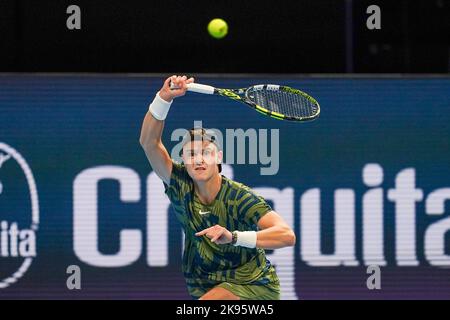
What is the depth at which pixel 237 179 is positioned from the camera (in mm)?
8789

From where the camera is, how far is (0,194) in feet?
28.5

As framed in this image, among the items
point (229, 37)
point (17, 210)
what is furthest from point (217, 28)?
point (17, 210)

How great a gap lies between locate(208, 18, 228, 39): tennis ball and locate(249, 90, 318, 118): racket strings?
4.36ft

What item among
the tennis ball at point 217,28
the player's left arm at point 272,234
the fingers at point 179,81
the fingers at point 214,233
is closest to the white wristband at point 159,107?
the fingers at point 179,81

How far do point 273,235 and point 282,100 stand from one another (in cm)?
108

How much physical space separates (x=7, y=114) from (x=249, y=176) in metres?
1.57

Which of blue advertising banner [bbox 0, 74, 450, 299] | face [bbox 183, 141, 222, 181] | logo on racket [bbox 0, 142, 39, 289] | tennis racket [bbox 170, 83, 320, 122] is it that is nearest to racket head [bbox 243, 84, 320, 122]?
tennis racket [bbox 170, 83, 320, 122]

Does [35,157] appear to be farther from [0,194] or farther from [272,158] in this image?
→ [272,158]

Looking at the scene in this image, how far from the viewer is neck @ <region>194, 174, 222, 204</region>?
7.00 m

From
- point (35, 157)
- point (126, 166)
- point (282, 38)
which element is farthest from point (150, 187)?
point (282, 38)

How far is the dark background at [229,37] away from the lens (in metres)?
8.87

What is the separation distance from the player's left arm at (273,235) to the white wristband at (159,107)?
2.43 feet

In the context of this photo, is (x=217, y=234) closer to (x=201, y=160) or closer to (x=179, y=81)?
(x=201, y=160)

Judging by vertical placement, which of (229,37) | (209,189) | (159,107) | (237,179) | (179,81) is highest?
(229,37)
